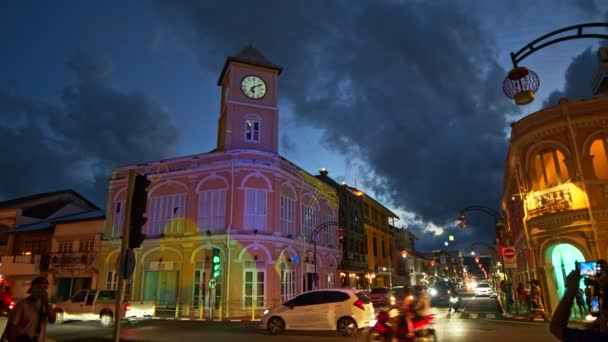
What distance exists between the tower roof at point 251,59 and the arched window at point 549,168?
20.3 metres

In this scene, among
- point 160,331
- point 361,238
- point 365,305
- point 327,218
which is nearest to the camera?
point 365,305

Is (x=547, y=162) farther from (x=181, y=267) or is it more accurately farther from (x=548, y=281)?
(x=181, y=267)

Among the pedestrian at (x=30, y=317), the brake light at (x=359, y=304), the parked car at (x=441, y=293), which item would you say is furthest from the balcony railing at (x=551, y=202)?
the pedestrian at (x=30, y=317)

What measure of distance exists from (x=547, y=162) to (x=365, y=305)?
12.4m

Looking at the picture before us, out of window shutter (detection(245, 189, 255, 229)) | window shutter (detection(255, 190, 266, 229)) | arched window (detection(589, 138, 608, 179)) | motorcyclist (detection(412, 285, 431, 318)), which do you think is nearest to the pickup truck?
window shutter (detection(245, 189, 255, 229))

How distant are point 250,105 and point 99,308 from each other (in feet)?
58.7

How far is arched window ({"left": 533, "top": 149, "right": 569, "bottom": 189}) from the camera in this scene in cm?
1912

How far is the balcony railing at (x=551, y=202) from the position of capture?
58.9 feet

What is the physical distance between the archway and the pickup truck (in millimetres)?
18985

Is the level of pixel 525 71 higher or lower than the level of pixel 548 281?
higher

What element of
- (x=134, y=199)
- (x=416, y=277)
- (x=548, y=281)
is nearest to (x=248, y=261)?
(x=548, y=281)

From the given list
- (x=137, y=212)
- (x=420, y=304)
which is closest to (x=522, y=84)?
(x=420, y=304)

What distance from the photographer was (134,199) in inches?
332

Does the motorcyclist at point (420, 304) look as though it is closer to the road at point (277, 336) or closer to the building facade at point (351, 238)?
the road at point (277, 336)
